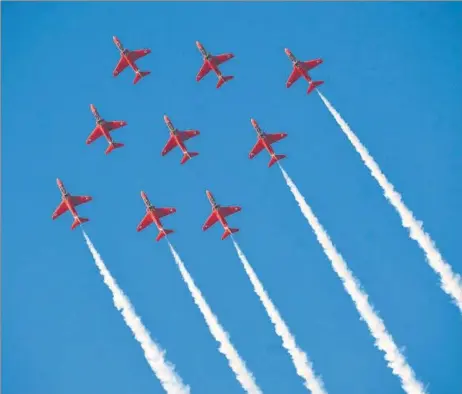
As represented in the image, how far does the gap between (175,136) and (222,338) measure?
1903 cm

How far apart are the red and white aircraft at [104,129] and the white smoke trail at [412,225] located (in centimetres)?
1926

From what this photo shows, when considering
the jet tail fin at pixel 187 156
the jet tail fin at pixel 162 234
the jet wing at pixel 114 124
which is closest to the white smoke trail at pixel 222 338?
the jet tail fin at pixel 162 234

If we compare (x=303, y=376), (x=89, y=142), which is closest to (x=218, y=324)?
(x=303, y=376)

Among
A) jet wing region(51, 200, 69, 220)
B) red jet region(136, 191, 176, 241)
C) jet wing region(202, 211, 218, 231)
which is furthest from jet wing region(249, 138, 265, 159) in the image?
jet wing region(51, 200, 69, 220)

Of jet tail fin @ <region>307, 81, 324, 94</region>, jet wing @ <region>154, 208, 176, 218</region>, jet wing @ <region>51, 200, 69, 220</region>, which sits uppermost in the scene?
jet wing @ <region>51, 200, 69, 220</region>

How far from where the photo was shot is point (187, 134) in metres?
74.6

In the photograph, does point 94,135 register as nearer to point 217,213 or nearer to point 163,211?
point 163,211

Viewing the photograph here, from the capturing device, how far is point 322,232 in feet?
234

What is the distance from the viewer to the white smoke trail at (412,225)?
67.0 metres

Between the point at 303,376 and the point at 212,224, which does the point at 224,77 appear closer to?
the point at 212,224

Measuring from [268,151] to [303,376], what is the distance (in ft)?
66.1

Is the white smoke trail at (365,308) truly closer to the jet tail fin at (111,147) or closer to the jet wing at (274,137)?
the jet wing at (274,137)

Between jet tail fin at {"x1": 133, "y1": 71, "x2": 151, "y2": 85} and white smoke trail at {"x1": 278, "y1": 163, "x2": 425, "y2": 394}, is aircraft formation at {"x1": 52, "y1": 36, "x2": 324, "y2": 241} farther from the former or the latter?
white smoke trail at {"x1": 278, "y1": 163, "x2": 425, "y2": 394}

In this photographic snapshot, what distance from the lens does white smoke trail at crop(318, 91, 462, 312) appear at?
67025mm
